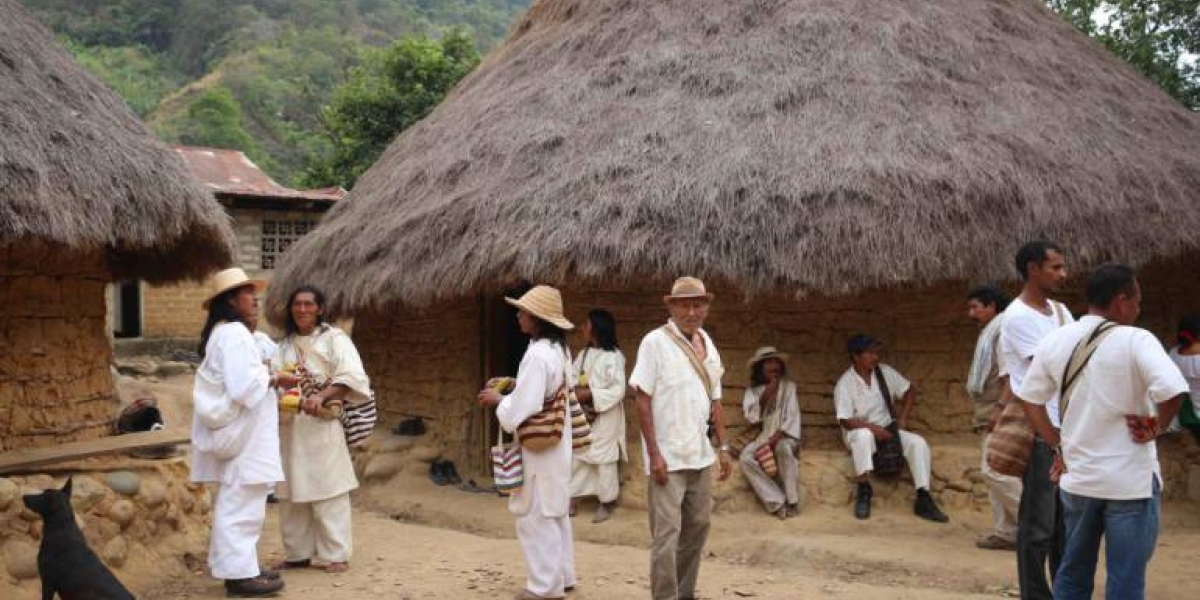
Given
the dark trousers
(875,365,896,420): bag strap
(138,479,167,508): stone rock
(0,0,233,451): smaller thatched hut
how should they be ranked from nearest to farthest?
the dark trousers < (0,0,233,451): smaller thatched hut < (138,479,167,508): stone rock < (875,365,896,420): bag strap

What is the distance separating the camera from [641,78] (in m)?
Answer: 9.25

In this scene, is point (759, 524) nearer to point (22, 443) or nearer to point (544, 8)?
point (22, 443)

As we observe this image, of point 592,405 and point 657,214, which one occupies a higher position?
point 657,214

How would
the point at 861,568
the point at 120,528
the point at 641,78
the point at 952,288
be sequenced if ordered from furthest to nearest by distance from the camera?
the point at 641,78 < the point at 952,288 < the point at 861,568 < the point at 120,528

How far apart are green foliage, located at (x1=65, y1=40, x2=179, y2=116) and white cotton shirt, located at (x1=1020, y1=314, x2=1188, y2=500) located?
3649cm

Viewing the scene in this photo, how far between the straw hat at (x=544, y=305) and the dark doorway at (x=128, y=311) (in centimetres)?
1407

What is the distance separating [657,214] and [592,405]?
4.56 feet

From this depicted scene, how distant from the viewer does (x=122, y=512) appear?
5586 mm

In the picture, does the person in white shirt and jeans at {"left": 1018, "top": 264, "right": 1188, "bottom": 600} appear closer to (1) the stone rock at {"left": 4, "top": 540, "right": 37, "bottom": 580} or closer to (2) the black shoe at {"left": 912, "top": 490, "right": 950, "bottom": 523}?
(2) the black shoe at {"left": 912, "top": 490, "right": 950, "bottom": 523}

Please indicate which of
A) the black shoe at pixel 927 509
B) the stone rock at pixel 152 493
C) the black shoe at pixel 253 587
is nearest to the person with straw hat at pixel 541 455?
the black shoe at pixel 253 587

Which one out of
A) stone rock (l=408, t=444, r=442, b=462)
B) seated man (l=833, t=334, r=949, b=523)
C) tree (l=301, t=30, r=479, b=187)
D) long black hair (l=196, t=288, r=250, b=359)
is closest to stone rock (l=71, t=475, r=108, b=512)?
long black hair (l=196, t=288, r=250, b=359)

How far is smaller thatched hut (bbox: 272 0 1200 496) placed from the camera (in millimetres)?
7379

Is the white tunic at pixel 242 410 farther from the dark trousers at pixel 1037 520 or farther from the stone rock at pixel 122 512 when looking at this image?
the dark trousers at pixel 1037 520

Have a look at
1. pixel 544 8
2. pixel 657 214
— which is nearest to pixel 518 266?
pixel 657 214
